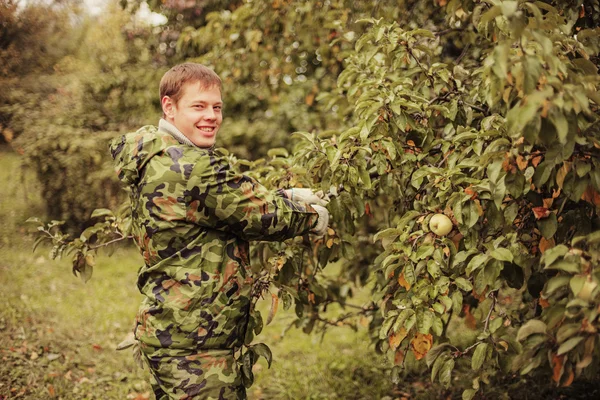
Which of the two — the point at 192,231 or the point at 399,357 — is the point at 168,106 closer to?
the point at 192,231

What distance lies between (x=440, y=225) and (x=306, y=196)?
1.96ft

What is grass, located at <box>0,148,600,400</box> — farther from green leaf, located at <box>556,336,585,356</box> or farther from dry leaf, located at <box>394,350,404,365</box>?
green leaf, located at <box>556,336,585,356</box>

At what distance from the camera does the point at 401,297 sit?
2443 millimetres

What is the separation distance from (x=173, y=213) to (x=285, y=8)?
2.74 metres

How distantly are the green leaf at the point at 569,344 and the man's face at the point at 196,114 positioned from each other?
143 cm

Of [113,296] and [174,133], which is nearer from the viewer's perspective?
[174,133]

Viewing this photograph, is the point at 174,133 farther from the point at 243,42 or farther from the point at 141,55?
the point at 141,55

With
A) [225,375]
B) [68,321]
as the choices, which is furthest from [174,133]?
[68,321]

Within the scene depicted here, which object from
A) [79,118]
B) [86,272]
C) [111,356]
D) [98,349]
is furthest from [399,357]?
[79,118]

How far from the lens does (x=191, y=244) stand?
2.12 metres

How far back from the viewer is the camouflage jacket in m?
2.07

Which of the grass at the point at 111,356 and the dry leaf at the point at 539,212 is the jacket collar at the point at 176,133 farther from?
the grass at the point at 111,356

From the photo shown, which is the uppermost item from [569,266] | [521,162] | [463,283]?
[521,162]

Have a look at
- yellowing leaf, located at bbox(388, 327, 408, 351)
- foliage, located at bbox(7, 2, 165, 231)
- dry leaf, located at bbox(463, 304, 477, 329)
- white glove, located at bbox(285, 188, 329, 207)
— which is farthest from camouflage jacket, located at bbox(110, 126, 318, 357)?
foliage, located at bbox(7, 2, 165, 231)
